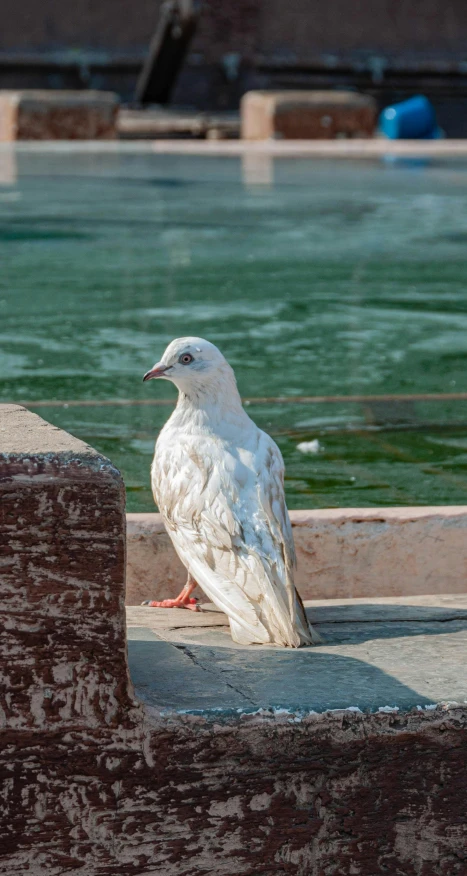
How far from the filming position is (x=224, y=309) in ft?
28.0

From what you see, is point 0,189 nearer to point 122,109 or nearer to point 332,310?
point 332,310

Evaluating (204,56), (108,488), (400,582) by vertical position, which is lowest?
(400,582)

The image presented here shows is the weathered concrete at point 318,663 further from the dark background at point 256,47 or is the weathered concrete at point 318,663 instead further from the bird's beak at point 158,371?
the dark background at point 256,47

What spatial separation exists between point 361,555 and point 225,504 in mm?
855


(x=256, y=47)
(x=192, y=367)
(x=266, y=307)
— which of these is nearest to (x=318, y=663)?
(x=192, y=367)

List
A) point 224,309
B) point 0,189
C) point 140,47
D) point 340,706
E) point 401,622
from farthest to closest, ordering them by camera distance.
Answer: point 140,47, point 0,189, point 224,309, point 401,622, point 340,706

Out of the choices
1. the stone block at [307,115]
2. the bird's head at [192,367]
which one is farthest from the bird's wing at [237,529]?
the stone block at [307,115]

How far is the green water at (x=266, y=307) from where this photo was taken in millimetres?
5582

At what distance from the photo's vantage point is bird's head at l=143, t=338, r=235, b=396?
11.7ft

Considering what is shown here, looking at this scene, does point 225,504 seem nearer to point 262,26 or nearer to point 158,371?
point 158,371

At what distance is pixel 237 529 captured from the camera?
316 centimetres

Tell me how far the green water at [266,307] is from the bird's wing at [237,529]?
50.6 inches

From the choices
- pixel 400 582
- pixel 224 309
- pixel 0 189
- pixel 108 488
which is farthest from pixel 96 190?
pixel 108 488

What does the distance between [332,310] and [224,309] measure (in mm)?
728
